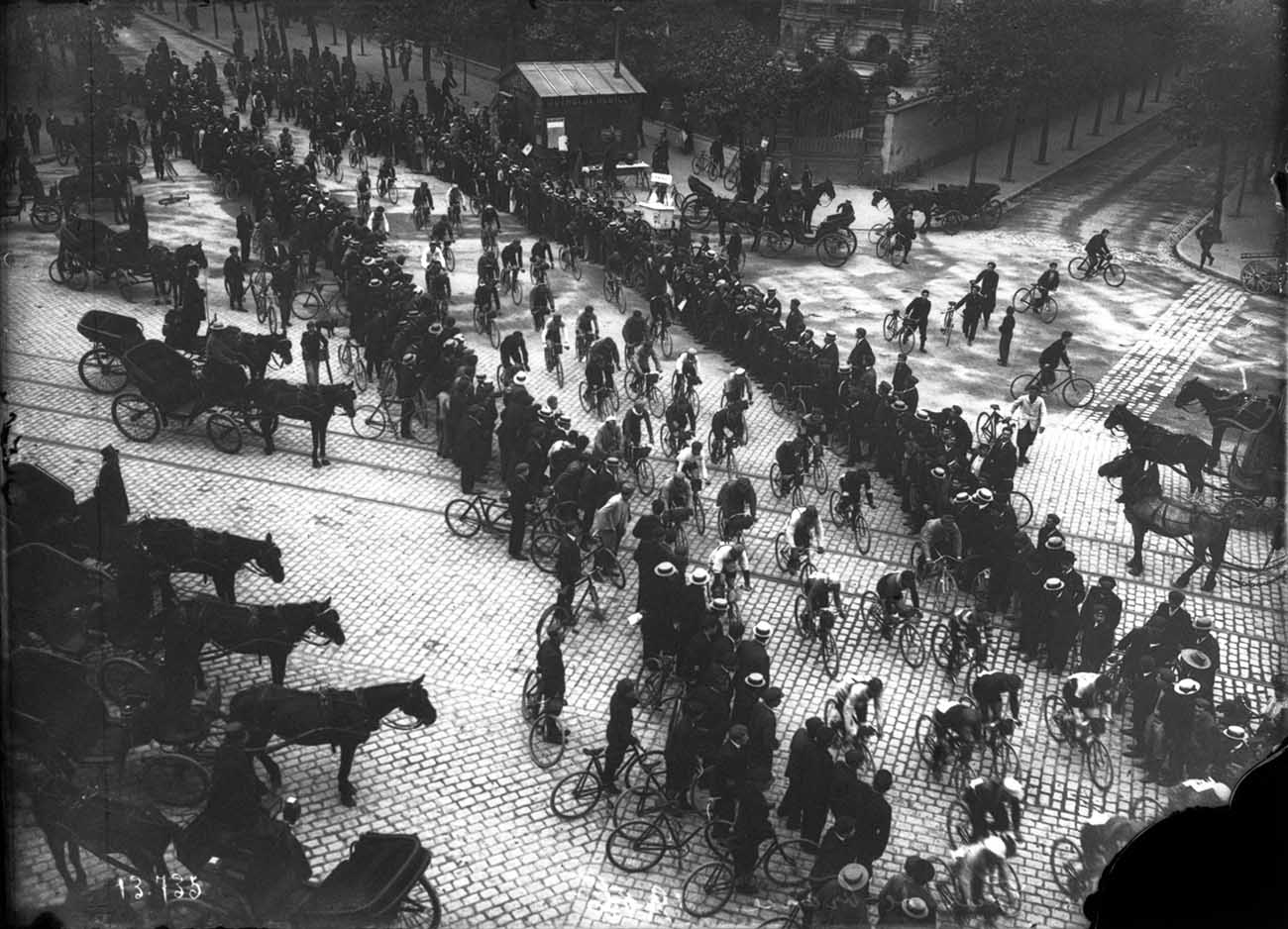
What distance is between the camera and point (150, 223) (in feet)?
112

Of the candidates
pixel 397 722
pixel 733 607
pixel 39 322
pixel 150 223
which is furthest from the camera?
pixel 150 223

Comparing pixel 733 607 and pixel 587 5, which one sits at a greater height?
pixel 587 5

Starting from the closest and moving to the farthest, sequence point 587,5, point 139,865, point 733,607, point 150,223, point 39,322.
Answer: point 139,865 → point 733,607 → point 39,322 → point 150,223 → point 587,5

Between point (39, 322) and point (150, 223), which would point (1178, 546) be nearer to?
point (39, 322)

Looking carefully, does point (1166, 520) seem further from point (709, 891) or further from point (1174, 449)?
point (709, 891)

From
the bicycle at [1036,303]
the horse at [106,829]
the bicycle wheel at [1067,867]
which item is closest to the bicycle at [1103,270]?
the bicycle at [1036,303]

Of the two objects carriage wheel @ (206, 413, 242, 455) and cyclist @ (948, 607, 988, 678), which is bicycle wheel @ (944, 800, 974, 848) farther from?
carriage wheel @ (206, 413, 242, 455)

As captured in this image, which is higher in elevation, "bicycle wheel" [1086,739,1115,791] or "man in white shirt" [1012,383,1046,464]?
"man in white shirt" [1012,383,1046,464]

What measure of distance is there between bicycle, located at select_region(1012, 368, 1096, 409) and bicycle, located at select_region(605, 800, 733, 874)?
15.3 meters

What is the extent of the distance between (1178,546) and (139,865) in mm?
16612

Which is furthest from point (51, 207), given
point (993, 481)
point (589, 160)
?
point (993, 481)

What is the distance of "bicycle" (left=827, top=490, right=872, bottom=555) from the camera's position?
19297 mm

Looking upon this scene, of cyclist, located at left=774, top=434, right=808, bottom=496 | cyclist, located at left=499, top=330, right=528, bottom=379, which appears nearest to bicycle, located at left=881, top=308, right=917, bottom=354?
cyclist, located at left=774, top=434, right=808, bottom=496

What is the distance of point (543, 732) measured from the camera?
14.4 m
